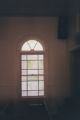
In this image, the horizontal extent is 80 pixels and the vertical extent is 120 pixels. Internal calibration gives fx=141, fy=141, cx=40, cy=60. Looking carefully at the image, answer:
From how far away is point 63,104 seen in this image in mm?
484

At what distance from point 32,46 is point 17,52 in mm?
53

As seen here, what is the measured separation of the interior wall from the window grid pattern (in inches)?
0.8

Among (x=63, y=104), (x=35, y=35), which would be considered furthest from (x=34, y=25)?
(x=63, y=104)

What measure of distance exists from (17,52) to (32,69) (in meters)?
0.07

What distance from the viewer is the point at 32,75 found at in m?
0.44

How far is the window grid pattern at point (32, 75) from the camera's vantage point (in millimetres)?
436

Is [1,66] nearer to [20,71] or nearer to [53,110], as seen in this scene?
[20,71]

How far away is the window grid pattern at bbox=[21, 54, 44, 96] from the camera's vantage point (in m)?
0.44

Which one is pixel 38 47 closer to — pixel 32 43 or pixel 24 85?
pixel 32 43

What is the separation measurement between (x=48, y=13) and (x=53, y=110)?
0.32 m

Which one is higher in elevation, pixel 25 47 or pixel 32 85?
pixel 25 47

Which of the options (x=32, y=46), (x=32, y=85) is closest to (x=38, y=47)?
(x=32, y=46)

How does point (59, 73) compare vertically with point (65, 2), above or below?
below

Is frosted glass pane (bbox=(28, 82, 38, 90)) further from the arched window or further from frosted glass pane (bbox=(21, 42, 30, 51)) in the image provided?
frosted glass pane (bbox=(21, 42, 30, 51))
